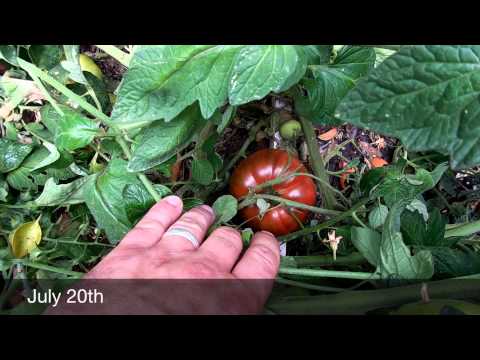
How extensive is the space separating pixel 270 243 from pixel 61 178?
0.42 meters

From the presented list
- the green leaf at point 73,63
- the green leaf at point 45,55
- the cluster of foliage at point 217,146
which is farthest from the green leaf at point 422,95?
the green leaf at point 45,55

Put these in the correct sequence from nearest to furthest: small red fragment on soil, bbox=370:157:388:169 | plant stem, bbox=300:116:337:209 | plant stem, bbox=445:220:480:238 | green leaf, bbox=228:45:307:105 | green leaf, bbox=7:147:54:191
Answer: green leaf, bbox=228:45:307:105 → plant stem, bbox=445:220:480:238 → green leaf, bbox=7:147:54:191 → plant stem, bbox=300:116:337:209 → small red fragment on soil, bbox=370:157:388:169

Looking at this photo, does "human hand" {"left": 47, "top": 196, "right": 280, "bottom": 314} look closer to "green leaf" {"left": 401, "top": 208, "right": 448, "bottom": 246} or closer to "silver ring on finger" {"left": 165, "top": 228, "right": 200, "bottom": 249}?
"silver ring on finger" {"left": 165, "top": 228, "right": 200, "bottom": 249}

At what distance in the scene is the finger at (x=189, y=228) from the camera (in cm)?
71

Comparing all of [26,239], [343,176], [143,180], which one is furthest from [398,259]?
[26,239]

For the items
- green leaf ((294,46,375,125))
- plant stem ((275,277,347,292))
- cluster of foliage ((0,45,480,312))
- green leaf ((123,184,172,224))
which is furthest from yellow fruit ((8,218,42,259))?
green leaf ((294,46,375,125))

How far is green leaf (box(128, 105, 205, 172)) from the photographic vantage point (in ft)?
2.32

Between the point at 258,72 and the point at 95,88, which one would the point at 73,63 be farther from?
the point at 258,72

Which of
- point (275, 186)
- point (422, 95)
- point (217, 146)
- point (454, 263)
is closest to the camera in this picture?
point (422, 95)

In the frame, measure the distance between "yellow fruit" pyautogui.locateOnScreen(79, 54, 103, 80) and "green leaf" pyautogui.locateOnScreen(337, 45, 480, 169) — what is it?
67 cm

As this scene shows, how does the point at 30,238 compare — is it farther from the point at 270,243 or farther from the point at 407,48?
the point at 407,48

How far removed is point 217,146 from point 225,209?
317 millimetres

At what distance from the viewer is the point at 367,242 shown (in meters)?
0.71

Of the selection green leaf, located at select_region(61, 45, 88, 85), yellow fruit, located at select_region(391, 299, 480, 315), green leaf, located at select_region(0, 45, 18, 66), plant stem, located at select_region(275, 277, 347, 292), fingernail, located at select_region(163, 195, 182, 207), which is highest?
green leaf, located at select_region(0, 45, 18, 66)
